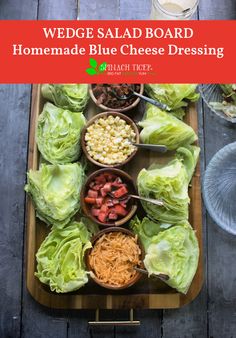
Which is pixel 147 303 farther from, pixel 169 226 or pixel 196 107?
pixel 196 107

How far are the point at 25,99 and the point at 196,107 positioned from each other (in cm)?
68

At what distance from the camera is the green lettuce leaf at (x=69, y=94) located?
200 centimetres

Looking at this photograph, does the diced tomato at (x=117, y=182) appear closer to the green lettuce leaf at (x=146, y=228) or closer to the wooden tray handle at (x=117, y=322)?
the green lettuce leaf at (x=146, y=228)

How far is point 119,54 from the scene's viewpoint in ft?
6.46

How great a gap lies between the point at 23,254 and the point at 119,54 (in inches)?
32.5

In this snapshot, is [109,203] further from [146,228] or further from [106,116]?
[106,116]

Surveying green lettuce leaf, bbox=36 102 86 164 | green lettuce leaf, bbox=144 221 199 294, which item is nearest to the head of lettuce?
green lettuce leaf, bbox=144 221 199 294

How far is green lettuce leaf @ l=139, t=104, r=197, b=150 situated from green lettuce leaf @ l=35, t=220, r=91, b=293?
40 centimetres

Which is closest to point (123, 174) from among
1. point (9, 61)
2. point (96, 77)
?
point (96, 77)

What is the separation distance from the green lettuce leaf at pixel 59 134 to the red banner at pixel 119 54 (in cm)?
13

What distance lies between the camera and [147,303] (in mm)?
1949

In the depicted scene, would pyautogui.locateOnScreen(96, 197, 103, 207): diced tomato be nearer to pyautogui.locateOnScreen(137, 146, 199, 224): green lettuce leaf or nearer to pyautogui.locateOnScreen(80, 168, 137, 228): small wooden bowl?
pyautogui.locateOnScreen(80, 168, 137, 228): small wooden bowl

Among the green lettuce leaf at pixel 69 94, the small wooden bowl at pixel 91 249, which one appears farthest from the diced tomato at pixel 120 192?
the green lettuce leaf at pixel 69 94

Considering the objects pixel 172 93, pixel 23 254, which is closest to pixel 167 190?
pixel 172 93
